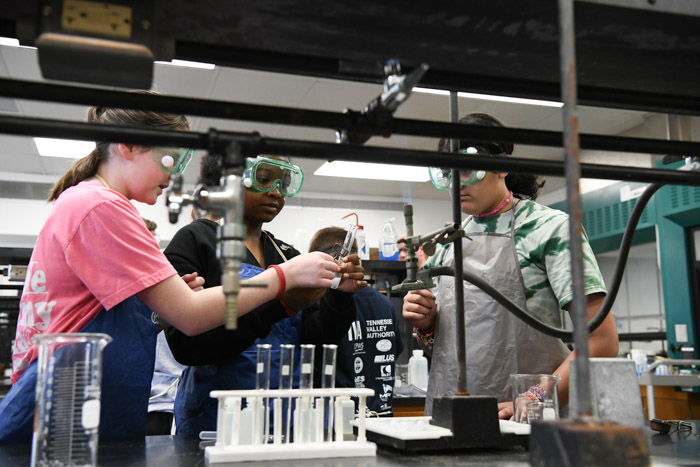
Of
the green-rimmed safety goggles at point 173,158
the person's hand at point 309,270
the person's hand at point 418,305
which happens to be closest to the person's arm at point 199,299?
the person's hand at point 309,270

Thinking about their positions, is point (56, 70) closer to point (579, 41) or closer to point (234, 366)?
point (579, 41)

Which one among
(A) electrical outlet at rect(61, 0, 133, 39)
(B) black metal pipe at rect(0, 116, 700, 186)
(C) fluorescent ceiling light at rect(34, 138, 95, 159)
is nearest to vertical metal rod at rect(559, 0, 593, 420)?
(B) black metal pipe at rect(0, 116, 700, 186)

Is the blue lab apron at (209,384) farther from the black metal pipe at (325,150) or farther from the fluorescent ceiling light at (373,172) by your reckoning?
the fluorescent ceiling light at (373,172)

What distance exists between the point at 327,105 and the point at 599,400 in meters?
4.45

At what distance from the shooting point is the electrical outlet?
2.24 feet

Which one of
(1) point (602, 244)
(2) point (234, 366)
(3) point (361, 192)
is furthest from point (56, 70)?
(3) point (361, 192)

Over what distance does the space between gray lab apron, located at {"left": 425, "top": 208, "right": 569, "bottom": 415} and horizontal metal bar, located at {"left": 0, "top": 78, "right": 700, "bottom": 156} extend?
78 cm

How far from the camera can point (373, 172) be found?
6.65 meters

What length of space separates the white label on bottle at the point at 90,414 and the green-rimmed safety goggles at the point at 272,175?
855 mm

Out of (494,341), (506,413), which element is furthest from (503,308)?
(506,413)

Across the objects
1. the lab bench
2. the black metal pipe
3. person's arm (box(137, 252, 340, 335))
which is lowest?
the lab bench

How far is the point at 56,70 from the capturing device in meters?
0.71

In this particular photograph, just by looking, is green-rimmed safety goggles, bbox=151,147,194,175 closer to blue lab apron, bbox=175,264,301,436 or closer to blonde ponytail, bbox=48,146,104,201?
blonde ponytail, bbox=48,146,104,201

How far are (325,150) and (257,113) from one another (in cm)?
10
